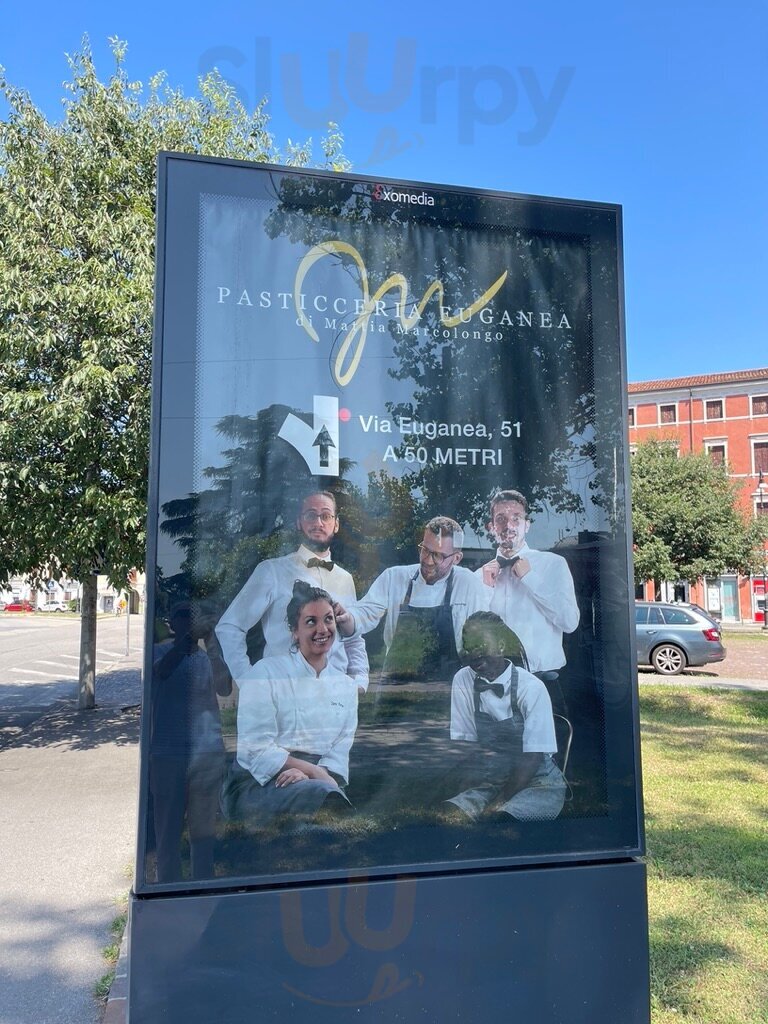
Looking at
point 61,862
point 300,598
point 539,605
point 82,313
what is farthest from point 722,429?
point 300,598

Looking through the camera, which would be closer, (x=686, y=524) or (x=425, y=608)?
(x=425, y=608)

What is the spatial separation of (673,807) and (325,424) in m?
5.81

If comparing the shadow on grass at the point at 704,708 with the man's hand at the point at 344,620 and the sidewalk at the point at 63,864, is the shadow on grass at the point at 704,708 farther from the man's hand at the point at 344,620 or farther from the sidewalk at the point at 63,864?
the man's hand at the point at 344,620

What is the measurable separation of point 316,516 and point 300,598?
25 cm

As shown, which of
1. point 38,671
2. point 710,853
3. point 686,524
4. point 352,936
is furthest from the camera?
point 686,524

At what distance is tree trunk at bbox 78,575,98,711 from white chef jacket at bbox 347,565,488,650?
10229 mm

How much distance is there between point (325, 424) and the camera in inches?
100

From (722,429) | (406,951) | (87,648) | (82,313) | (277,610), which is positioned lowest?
(406,951)

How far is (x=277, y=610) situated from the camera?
2438 mm

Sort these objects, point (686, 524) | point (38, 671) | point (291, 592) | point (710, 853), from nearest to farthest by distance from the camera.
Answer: point (291, 592) → point (710, 853) → point (38, 671) → point (686, 524)

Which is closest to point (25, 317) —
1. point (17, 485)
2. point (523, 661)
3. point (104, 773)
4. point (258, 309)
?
point (17, 485)

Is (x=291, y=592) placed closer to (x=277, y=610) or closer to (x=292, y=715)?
(x=277, y=610)

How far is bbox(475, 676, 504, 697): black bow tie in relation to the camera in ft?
8.52

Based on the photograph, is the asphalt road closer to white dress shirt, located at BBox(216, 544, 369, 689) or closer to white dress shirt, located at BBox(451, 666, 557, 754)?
white dress shirt, located at BBox(216, 544, 369, 689)
